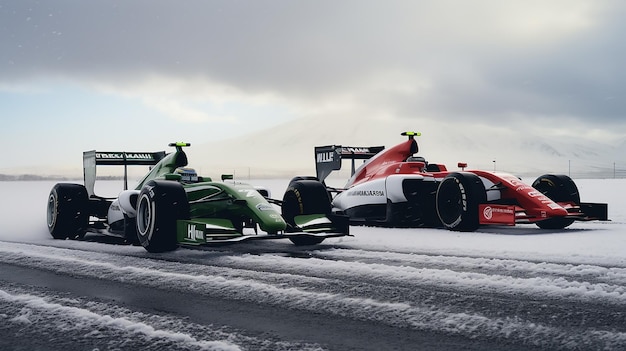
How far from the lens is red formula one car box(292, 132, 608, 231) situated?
33.7ft

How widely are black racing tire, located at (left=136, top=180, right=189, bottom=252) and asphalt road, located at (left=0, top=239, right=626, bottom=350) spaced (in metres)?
0.66

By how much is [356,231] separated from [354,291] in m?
6.22

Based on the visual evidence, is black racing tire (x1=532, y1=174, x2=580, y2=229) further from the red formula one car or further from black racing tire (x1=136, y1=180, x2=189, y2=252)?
black racing tire (x1=136, y1=180, x2=189, y2=252)

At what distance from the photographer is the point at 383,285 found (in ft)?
16.6

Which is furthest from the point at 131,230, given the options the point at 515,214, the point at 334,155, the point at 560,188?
the point at 560,188

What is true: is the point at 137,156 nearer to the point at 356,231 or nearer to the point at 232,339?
the point at 356,231

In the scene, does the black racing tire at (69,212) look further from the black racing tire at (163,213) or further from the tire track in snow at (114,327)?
the tire track in snow at (114,327)

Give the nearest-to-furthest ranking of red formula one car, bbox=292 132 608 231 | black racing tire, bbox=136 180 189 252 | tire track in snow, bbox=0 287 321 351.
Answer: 1. tire track in snow, bbox=0 287 321 351
2. black racing tire, bbox=136 180 189 252
3. red formula one car, bbox=292 132 608 231

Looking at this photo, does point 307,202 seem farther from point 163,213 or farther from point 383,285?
point 383,285

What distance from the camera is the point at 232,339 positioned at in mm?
3422

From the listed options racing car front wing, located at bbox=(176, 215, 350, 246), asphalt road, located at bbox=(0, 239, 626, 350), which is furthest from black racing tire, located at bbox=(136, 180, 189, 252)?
asphalt road, located at bbox=(0, 239, 626, 350)

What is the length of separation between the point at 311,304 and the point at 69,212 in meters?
7.23

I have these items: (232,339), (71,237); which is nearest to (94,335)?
(232,339)

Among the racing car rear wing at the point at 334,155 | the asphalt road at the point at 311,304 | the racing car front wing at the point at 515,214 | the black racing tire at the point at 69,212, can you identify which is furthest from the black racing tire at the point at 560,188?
the black racing tire at the point at 69,212
